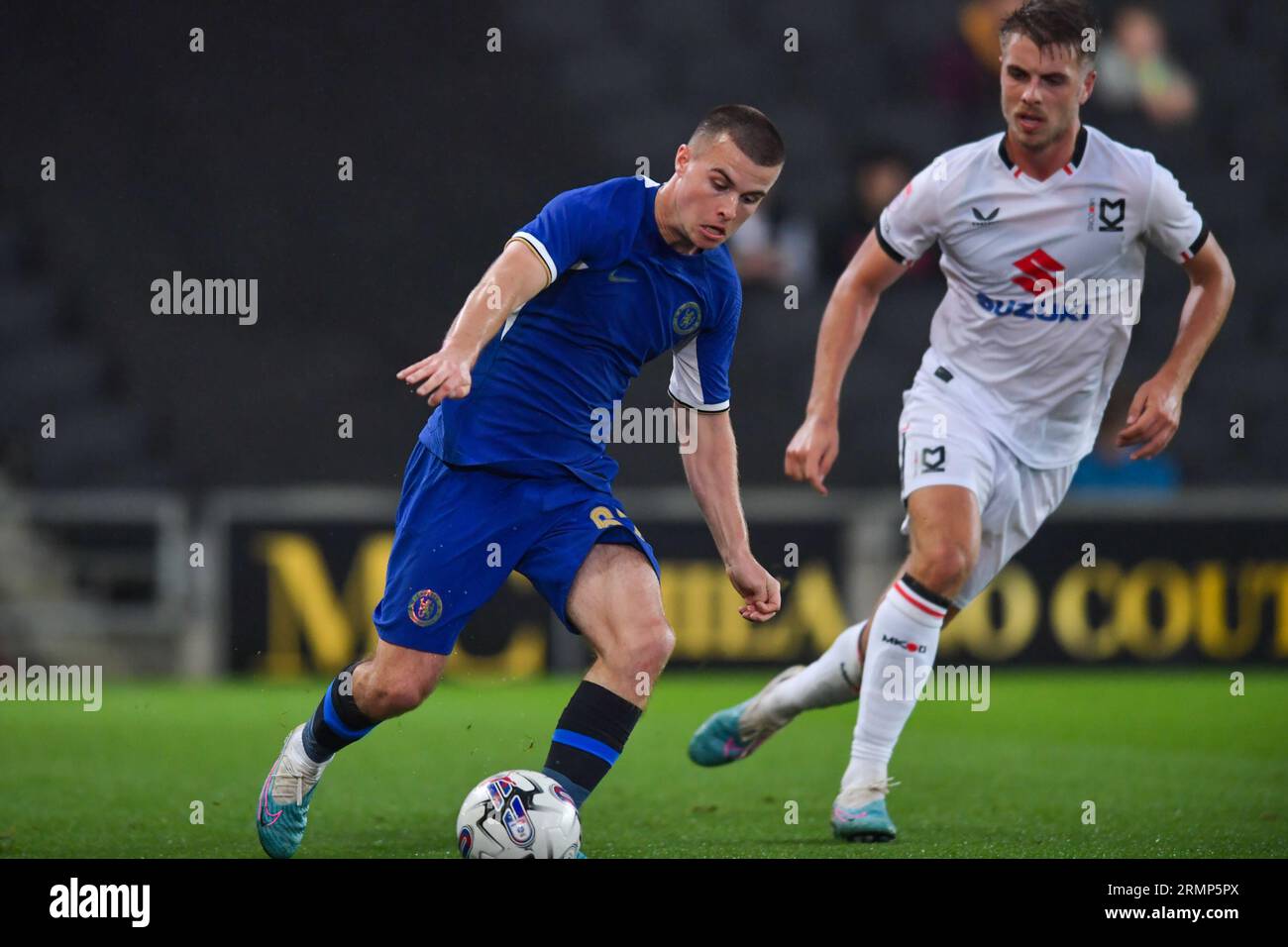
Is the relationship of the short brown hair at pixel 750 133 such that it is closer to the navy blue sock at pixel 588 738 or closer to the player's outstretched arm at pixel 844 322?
the player's outstretched arm at pixel 844 322

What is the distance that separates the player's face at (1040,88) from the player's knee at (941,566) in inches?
47.5

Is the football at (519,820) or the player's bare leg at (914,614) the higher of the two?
the player's bare leg at (914,614)

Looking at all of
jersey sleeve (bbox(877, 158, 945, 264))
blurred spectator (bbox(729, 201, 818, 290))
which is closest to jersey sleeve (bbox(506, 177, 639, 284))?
jersey sleeve (bbox(877, 158, 945, 264))

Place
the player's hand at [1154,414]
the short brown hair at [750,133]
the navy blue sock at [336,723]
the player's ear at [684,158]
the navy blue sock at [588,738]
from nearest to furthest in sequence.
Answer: the navy blue sock at [588,738] < the short brown hair at [750,133] < the player's ear at [684,158] < the navy blue sock at [336,723] < the player's hand at [1154,414]

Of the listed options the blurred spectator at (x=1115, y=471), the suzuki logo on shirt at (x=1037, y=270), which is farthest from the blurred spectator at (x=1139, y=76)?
the suzuki logo on shirt at (x=1037, y=270)

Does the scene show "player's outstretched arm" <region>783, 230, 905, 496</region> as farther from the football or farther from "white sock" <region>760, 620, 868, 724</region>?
the football

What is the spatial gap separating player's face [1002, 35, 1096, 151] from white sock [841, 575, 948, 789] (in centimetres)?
135

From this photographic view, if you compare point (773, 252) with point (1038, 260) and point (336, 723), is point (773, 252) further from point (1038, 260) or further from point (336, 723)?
point (336, 723)

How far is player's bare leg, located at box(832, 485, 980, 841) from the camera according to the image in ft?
17.2

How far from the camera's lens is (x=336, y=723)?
4.90 meters

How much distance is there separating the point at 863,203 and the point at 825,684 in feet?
24.0

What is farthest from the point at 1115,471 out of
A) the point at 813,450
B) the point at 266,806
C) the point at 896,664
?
the point at 266,806

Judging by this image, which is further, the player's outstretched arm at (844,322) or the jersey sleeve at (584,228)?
the player's outstretched arm at (844,322)

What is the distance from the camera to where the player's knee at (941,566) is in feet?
17.2
